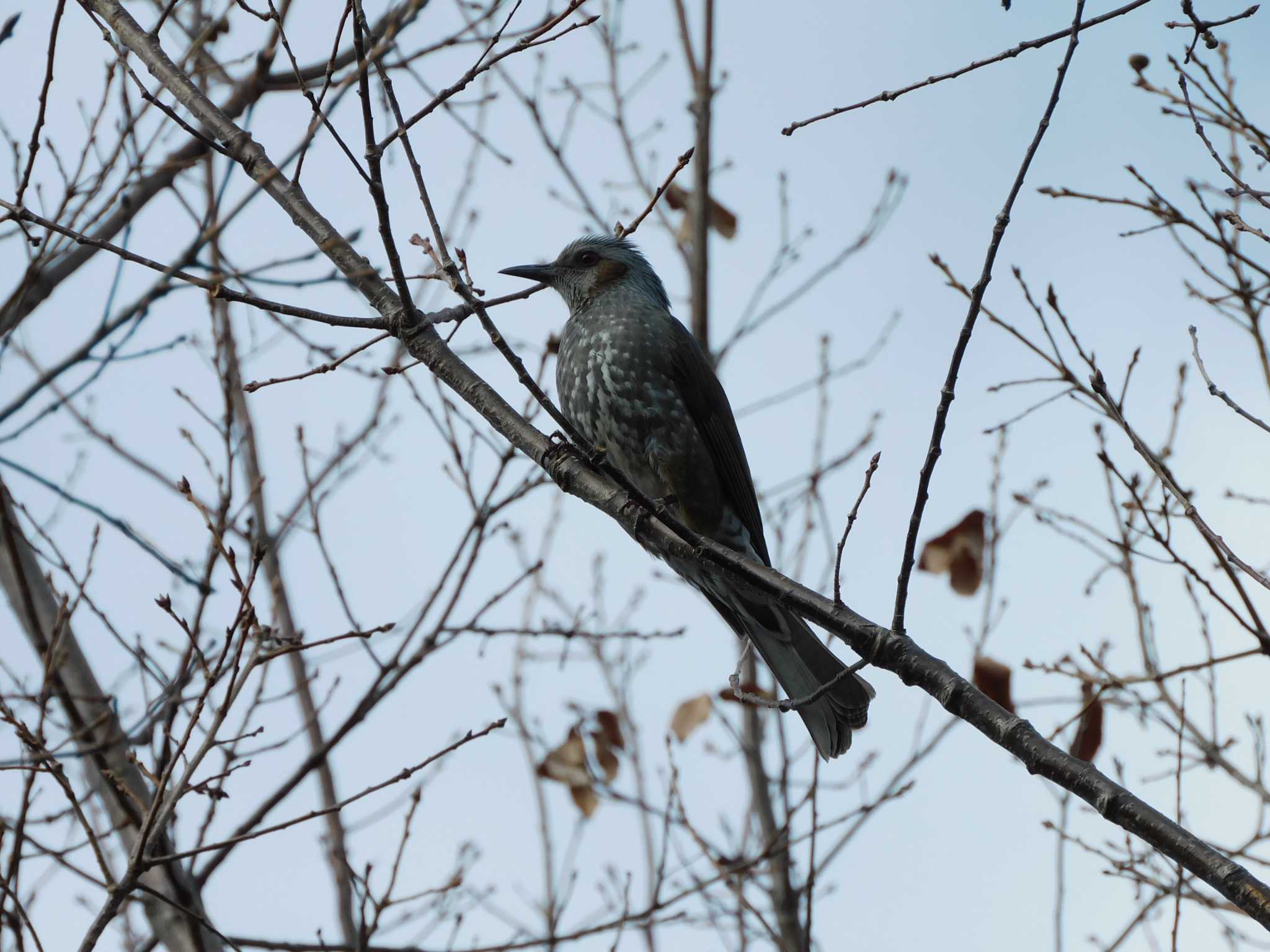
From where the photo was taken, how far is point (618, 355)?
4.62m

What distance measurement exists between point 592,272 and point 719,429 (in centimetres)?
108

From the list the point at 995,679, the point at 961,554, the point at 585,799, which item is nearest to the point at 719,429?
the point at 961,554

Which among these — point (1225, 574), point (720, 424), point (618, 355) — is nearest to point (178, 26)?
point (618, 355)

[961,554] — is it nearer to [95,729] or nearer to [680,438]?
[680,438]

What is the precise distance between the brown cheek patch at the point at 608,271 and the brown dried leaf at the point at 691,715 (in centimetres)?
186

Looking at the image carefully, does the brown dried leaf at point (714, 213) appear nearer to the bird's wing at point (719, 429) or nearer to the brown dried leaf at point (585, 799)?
the bird's wing at point (719, 429)

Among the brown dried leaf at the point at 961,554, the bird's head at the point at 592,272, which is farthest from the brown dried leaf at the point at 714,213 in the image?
the brown dried leaf at the point at 961,554

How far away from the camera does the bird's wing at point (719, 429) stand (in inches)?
185

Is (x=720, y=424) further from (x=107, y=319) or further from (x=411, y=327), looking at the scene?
(x=107, y=319)

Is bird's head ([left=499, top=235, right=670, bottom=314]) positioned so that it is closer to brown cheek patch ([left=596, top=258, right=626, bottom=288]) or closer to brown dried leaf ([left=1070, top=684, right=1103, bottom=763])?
brown cheek patch ([left=596, top=258, right=626, bottom=288])

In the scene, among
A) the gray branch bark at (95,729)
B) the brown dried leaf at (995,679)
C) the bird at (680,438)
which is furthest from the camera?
the bird at (680,438)

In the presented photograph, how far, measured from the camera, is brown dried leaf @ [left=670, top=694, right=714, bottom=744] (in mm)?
5270

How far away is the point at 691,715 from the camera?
211 inches

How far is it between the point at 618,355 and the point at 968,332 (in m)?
2.34
